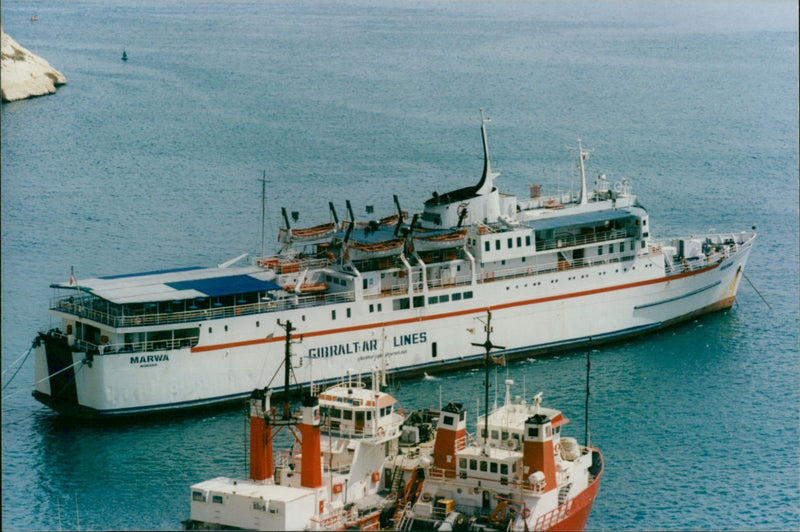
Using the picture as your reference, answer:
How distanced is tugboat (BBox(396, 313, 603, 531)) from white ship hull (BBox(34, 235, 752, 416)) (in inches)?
340

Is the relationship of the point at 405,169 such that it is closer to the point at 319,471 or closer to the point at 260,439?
the point at 260,439

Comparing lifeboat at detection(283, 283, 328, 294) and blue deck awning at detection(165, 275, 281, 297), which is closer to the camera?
blue deck awning at detection(165, 275, 281, 297)

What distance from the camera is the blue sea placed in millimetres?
46344

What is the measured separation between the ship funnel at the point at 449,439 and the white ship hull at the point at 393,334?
847 cm

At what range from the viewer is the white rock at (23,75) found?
107438 mm

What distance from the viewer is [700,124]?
106562 millimetres

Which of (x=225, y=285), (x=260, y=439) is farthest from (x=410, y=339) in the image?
(x=260, y=439)

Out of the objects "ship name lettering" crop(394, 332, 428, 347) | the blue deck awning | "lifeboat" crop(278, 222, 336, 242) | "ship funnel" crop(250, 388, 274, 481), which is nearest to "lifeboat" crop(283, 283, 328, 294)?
the blue deck awning

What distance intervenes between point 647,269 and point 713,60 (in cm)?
7605

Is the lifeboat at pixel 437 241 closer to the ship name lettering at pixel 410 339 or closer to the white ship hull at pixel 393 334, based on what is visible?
the white ship hull at pixel 393 334

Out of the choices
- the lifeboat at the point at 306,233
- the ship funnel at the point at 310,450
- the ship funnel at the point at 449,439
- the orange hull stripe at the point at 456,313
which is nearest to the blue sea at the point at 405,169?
the orange hull stripe at the point at 456,313

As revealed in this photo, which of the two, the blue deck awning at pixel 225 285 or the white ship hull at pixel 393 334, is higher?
the blue deck awning at pixel 225 285

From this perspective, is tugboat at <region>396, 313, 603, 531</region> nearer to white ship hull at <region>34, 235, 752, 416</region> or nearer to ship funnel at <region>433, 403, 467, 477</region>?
ship funnel at <region>433, 403, 467, 477</region>

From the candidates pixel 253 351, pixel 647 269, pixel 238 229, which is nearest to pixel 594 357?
pixel 647 269
